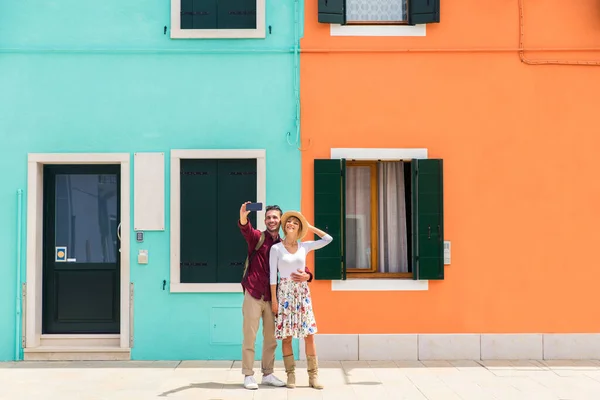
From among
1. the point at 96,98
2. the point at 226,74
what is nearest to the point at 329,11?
the point at 226,74

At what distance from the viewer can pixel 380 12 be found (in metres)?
9.15

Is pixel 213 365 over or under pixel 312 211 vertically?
under

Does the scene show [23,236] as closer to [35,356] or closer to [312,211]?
[35,356]

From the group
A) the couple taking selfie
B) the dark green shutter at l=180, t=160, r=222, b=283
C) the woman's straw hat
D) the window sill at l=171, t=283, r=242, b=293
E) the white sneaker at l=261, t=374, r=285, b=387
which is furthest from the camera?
the dark green shutter at l=180, t=160, r=222, b=283

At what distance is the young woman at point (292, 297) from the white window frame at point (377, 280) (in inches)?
63.8

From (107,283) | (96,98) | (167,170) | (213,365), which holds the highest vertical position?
(96,98)

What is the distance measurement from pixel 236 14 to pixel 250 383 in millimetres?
4293

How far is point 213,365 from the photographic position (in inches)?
338

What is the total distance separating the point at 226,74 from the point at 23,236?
3.04 meters

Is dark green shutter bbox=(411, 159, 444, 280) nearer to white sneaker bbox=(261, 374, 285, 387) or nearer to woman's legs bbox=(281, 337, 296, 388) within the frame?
woman's legs bbox=(281, 337, 296, 388)

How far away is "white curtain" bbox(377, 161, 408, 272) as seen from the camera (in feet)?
30.1

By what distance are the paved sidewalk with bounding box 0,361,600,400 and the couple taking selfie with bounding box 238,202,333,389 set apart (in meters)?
0.31

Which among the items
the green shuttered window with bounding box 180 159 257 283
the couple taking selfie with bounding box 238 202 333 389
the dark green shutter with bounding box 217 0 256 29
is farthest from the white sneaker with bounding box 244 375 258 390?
the dark green shutter with bounding box 217 0 256 29

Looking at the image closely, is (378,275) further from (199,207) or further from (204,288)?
(199,207)
